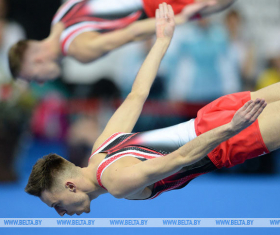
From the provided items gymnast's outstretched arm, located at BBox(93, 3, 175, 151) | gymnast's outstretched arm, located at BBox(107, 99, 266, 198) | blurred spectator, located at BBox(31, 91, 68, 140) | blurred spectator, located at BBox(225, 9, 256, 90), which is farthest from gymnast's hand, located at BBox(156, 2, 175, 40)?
blurred spectator, located at BBox(31, 91, 68, 140)

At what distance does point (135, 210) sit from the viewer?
13.6 ft

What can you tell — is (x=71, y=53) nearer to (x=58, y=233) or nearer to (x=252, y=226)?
(x=58, y=233)

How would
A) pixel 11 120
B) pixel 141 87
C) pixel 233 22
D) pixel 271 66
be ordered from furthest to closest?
pixel 11 120 → pixel 233 22 → pixel 271 66 → pixel 141 87

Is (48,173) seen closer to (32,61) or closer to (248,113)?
(248,113)

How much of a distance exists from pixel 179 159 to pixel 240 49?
10.3 feet

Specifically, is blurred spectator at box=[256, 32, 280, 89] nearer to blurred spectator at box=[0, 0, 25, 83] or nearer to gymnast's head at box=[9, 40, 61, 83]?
gymnast's head at box=[9, 40, 61, 83]

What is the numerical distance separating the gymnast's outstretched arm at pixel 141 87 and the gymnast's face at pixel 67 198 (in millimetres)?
444

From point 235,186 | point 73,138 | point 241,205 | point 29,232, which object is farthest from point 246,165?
point 29,232

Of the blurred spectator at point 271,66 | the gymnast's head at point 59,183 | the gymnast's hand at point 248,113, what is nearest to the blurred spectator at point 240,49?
the blurred spectator at point 271,66

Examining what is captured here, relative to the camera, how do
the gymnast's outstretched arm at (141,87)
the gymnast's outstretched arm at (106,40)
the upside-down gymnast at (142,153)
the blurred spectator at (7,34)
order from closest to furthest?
the upside-down gymnast at (142,153) → the gymnast's outstretched arm at (141,87) → the gymnast's outstretched arm at (106,40) → the blurred spectator at (7,34)

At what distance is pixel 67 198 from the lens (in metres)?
2.66

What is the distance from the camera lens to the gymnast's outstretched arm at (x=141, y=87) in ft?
9.49

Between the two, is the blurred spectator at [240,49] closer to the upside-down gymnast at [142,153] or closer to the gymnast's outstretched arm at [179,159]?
the upside-down gymnast at [142,153]

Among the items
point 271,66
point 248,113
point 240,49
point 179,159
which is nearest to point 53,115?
point 240,49
